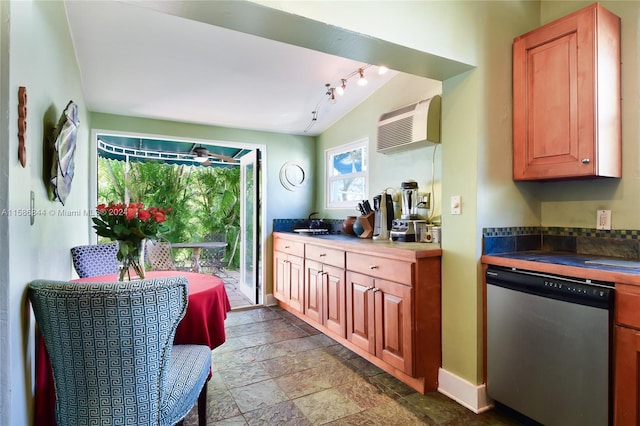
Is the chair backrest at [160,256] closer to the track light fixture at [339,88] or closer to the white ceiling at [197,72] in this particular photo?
the white ceiling at [197,72]

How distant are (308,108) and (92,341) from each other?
3.16 metres

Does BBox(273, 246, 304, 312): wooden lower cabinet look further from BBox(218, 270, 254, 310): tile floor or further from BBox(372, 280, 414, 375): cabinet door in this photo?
BBox(372, 280, 414, 375): cabinet door

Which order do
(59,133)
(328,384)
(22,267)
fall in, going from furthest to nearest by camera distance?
(328,384)
(59,133)
(22,267)

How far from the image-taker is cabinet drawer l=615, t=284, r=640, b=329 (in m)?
1.44

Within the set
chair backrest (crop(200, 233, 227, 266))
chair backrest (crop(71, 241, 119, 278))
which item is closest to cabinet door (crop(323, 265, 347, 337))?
chair backrest (crop(71, 241, 119, 278))

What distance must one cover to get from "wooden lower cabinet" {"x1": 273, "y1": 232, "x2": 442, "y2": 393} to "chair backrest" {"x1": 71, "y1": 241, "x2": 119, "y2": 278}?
167 cm

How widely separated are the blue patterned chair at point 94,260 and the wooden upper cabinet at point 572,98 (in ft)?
9.25

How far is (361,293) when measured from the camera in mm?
2668

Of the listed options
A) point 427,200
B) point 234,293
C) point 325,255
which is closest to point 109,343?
point 325,255

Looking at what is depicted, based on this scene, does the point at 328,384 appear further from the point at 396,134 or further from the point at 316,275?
the point at 396,134

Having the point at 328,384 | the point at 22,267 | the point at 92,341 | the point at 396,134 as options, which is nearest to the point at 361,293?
the point at 328,384

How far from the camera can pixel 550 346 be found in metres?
1.73

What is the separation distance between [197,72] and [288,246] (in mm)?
1949

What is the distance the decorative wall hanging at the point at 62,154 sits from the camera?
5.41 ft
